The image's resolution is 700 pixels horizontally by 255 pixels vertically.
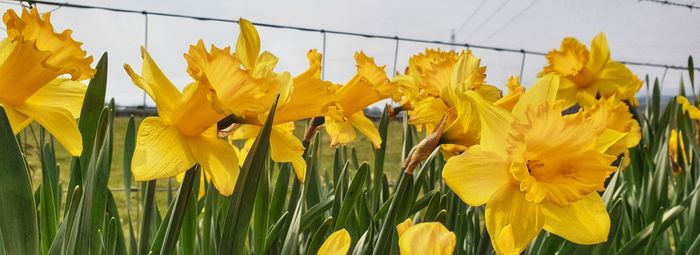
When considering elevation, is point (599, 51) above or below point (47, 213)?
above

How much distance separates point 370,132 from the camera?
0.80 m

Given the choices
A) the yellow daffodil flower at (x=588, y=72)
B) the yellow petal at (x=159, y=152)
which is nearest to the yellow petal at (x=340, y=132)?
the yellow petal at (x=159, y=152)

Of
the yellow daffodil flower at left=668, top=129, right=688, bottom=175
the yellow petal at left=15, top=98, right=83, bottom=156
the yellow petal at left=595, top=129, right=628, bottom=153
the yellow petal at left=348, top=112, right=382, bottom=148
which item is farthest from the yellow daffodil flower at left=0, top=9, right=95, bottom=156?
the yellow daffodil flower at left=668, top=129, right=688, bottom=175

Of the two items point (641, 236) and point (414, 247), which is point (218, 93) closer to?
point (414, 247)

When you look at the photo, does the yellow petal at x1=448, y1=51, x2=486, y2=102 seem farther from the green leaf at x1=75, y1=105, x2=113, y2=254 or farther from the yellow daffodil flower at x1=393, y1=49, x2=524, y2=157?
the green leaf at x1=75, y1=105, x2=113, y2=254

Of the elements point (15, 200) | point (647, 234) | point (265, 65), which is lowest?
point (647, 234)

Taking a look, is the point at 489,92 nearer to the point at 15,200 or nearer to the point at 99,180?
the point at 99,180

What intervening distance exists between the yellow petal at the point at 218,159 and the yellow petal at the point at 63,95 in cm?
14

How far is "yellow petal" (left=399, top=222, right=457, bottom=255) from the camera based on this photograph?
1.30 ft

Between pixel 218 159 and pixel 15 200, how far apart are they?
146mm

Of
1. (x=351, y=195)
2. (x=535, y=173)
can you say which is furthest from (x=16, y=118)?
(x=535, y=173)

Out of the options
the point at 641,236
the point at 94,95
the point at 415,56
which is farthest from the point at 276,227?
the point at 641,236

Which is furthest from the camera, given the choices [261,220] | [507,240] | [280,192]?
[280,192]

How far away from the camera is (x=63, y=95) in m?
0.58
